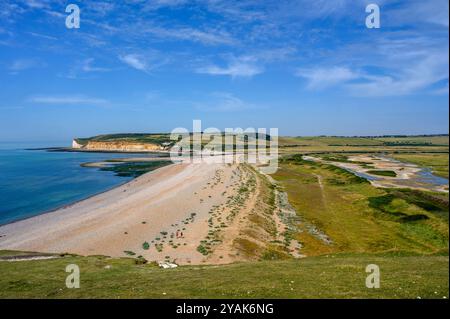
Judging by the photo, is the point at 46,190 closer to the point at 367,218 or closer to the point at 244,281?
the point at 367,218

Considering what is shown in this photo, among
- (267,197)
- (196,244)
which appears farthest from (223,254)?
(267,197)

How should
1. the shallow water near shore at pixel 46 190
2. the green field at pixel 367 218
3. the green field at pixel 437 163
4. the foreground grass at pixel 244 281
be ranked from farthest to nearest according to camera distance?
the shallow water near shore at pixel 46 190, the green field at pixel 367 218, the foreground grass at pixel 244 281, the green field at pixel 437 163

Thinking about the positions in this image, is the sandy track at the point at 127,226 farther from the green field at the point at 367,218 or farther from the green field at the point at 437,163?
the green field at the point at 437,163

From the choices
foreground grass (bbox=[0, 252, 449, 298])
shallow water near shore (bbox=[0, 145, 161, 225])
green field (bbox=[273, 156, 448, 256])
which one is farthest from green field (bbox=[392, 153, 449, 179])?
shallow water near shore (bbox=[0, 145, 161, 225])

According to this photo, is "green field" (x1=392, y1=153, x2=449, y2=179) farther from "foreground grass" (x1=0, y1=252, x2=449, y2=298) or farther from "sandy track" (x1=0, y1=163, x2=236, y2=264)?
"sandy track" (x1=0, y1=163, x2=236, y2=264)

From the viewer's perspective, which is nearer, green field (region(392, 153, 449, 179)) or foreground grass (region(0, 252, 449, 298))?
green field (region(392, 153, 449, 179))

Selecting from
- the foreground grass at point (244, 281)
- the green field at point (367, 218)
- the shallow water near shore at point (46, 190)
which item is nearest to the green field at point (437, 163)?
the green field at point (367, 218)
